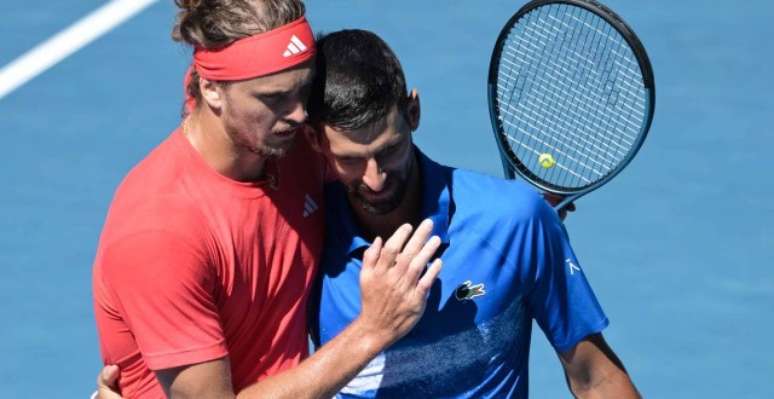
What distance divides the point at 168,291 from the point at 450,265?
2.86ft

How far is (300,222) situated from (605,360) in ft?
3.39

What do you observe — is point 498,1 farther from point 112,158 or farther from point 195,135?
point 195,135

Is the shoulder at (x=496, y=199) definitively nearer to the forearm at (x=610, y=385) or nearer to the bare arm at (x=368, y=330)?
the bare arm at (x=368, y=330)

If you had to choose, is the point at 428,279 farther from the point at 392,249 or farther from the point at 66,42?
the point at 66,42

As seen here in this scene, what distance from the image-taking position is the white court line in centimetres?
1141

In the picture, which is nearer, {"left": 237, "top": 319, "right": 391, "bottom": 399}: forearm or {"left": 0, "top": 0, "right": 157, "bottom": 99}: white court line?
{"left": 237, "top": 319, "right": 391, "bottom": 399}: forearm

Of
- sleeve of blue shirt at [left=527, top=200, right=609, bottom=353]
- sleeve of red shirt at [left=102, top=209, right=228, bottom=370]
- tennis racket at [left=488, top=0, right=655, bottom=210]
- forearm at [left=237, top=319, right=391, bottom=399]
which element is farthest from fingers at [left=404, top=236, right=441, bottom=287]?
tennis racket at [left=488, top=0, right=655, bottom=210]

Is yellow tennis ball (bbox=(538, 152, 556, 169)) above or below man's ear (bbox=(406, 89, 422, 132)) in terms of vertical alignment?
below

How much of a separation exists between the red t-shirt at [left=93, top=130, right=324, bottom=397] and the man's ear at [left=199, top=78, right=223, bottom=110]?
0.52 ft

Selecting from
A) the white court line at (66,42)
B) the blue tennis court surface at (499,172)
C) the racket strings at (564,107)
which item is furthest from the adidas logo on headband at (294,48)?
the white court line at (66,42)

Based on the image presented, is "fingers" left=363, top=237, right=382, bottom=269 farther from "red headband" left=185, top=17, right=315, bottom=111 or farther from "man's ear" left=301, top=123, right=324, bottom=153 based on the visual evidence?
"red headband" left=185, top=17, right=315, bottom=111

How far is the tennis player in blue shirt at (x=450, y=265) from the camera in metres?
5.46

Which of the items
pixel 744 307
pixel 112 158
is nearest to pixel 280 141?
pixel 744 307

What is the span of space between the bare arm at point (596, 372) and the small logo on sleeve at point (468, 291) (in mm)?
382
